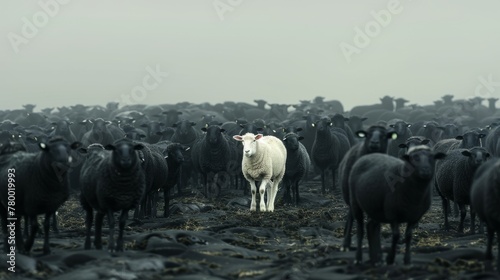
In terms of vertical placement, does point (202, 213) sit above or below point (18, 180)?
below

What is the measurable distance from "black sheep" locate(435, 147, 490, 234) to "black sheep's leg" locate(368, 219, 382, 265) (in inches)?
159

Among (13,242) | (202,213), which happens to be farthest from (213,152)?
(13,242)

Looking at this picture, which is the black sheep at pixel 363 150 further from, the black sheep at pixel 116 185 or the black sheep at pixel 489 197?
the black sheep at pixel 116 185

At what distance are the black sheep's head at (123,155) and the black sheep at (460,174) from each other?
21.7ft

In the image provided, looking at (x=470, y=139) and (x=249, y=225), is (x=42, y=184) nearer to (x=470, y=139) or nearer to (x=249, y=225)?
(x=249, y=225)

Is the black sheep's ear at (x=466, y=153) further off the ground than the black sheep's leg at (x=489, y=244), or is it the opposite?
the black sheep's ear at (x=466, y=153)

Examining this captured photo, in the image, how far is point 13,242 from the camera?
13625mm

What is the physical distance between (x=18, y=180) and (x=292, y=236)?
18.7 feet

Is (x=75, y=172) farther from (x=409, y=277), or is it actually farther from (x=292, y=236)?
(x=409, y=277)

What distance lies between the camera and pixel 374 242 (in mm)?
12531

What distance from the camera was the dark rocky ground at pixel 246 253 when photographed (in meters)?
11.6

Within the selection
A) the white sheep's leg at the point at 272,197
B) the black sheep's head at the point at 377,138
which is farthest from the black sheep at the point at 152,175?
the black sheep's head at the point at 377,138

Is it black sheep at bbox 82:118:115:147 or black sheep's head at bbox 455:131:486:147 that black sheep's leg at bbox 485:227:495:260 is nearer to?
black sheep's head at bbox 455:131:486:147

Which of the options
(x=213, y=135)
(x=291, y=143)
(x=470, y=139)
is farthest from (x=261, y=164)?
(x=470, y=139)
